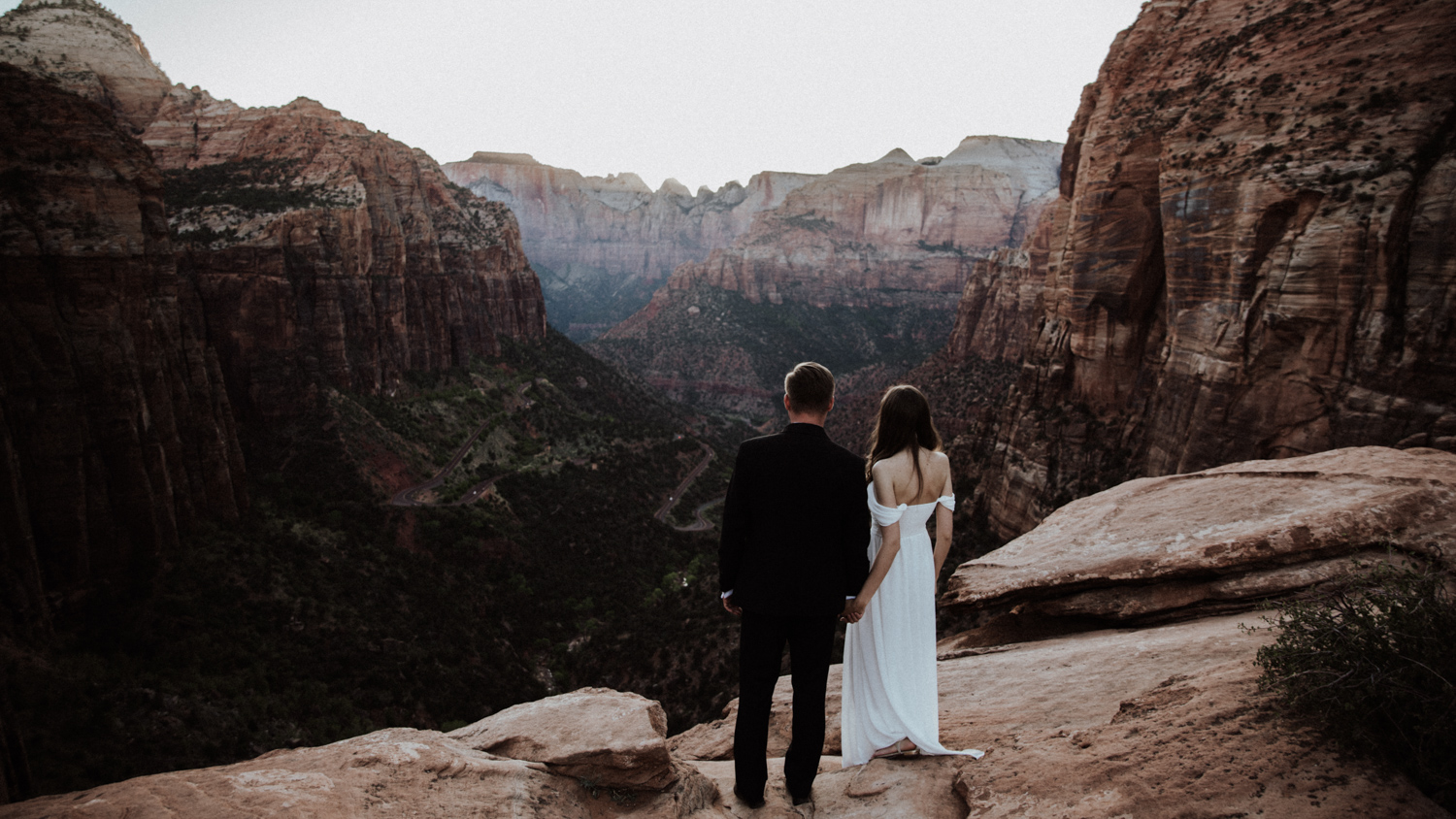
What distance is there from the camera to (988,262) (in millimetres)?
60250

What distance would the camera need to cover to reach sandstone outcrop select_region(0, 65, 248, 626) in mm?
18266

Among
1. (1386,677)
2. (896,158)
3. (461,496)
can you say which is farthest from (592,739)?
(896,158)

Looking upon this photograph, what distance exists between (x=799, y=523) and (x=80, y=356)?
2557cm

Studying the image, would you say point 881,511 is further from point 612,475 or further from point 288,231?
point 612,475

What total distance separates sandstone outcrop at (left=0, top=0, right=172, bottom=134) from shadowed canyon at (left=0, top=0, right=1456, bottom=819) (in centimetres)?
34

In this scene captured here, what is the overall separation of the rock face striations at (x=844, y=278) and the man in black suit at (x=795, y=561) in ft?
284

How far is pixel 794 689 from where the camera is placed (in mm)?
5211

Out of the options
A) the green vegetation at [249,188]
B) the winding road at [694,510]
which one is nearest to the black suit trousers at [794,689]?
the winding road at [694,510]

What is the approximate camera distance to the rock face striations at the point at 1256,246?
48.5ft

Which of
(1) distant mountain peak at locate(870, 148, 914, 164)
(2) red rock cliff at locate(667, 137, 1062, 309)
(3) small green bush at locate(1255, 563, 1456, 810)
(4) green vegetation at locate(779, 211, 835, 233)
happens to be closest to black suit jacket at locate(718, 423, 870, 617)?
(3) small green bush at locate(1255, 563, 1456, 810)

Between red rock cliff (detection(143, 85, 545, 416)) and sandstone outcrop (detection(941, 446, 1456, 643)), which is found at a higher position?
red rock cliff (detection(143, 85, 545, 416))

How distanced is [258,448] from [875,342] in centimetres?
9488

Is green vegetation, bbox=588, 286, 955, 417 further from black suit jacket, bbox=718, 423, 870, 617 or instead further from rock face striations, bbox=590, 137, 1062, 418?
black suit jacket, bbox=718, 423, 870, 617

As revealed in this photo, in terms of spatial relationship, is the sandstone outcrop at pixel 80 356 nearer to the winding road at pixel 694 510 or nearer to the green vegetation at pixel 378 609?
the green vegetation at pixel 378 609
